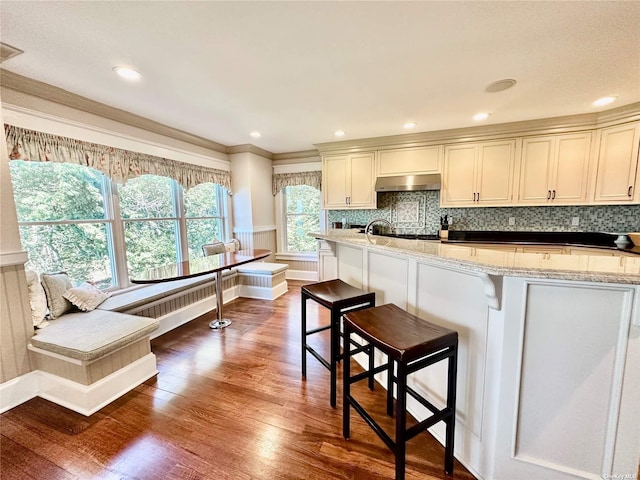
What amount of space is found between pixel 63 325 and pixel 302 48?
9.06 ft

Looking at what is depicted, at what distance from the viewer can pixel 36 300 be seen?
202 cm

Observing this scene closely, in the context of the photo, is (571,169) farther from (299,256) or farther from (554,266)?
(299,256)

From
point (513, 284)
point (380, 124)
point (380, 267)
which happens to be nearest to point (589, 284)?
point (513, 284)

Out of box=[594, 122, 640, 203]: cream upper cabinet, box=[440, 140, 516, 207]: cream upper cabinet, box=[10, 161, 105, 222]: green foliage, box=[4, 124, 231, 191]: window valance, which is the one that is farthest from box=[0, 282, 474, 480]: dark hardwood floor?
box=[594, 122, 640, 203]: cream upper cabinet

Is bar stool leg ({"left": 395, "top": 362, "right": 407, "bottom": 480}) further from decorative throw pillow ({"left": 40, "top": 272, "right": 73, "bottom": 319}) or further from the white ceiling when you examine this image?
decorative throw pillow ({"left": 40, "top": 272, "right": 73, "bottom": 319})

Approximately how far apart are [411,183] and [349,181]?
101cm

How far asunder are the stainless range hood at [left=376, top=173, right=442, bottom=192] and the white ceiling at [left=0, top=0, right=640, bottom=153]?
1.04 metres

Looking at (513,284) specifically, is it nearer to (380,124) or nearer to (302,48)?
(302,48)

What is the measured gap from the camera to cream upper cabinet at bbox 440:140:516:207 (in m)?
3.54

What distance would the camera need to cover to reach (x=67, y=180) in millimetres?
2504

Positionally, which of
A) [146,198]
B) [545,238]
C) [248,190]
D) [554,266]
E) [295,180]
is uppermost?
[295,180]

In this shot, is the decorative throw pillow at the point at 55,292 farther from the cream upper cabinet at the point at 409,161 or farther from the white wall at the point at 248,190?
A: the cream upper cabinet at the point at 409,161

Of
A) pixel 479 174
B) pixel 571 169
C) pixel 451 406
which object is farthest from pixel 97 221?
pixel 571 169

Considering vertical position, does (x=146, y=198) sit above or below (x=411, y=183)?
below
